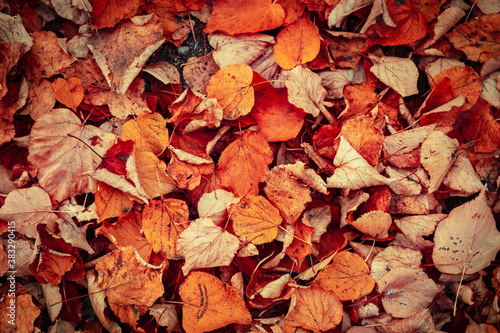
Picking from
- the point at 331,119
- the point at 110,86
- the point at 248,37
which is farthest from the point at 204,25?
the point at 331,119

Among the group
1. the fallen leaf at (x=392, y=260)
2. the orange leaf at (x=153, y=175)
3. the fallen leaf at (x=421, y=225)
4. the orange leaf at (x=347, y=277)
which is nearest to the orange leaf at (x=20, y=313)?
the orange leaf at (x=153, y=175)

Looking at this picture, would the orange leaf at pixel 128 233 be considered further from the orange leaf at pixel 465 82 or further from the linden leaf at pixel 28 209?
the orange leaf at pixel 465 82

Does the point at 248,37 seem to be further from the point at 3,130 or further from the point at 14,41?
the point at 3,130

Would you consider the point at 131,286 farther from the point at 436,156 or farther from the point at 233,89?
the point at 436,156

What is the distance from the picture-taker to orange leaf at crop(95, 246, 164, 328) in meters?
1.22

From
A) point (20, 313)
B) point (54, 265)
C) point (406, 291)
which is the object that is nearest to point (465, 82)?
point (406, 291)

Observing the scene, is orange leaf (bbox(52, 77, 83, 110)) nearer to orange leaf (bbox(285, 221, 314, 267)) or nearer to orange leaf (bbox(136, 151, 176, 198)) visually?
orange leaf (bbox(136, 151, 176, 198))

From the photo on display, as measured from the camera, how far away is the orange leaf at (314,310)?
123 centimetres

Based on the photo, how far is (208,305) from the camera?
1.23m

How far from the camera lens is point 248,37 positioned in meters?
1.42

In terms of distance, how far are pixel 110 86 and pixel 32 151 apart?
402mm

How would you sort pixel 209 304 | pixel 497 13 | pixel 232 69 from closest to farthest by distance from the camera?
1. pixel 209 304
2. pixel 232 69
3. pixel 497 13

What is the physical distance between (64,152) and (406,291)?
→ 1.48 m

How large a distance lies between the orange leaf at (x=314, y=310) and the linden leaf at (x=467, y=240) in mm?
467
